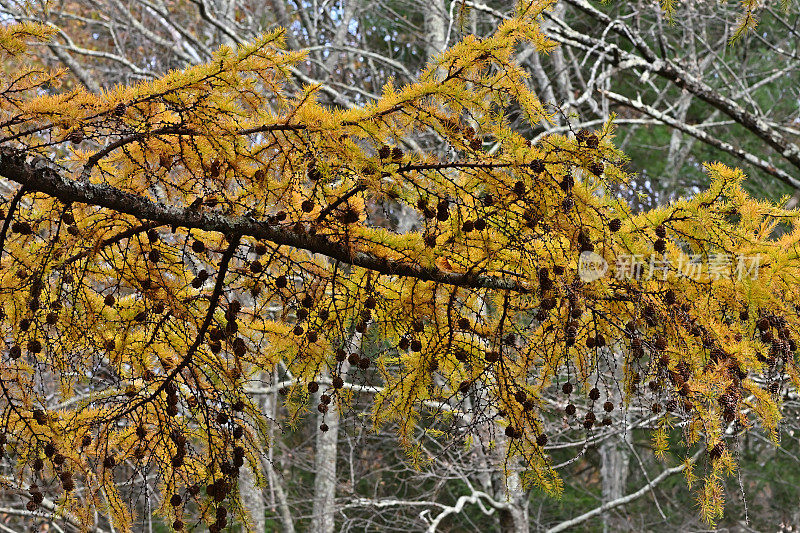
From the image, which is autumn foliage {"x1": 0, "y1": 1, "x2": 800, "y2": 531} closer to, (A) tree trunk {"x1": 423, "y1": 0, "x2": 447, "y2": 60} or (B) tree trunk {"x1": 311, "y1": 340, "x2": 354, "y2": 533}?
(A) tree trunk {"x1": 423, "y1": 0, "x2": 447, "y2": 60}

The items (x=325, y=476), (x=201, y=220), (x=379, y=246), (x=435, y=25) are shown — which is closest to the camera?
A: (x=201, y=220)

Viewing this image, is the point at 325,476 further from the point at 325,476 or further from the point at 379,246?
the point at 379,246

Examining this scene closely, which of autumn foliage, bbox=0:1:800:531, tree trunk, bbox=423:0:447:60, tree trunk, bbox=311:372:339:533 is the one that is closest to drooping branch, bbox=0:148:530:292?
autumn foliage, bbox=0:1:800:531

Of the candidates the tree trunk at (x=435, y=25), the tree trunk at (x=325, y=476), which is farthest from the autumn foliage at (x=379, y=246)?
the tree trunk at (x=325, y=476)

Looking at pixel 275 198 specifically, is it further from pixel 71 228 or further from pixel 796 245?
pixel 796 245

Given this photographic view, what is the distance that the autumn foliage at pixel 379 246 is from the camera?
7.96 ft

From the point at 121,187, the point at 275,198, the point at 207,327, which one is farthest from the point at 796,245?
the point at 121,187

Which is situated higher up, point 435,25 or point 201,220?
point 435,25

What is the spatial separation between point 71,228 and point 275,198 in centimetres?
60

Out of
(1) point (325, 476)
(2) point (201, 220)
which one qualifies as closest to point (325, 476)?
(1) point (325, 476)

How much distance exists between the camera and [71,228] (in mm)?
2500

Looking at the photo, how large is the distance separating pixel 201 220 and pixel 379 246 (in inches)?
20.7

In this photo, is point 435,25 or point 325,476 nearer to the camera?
point 435,25

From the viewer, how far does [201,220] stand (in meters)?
2.46
